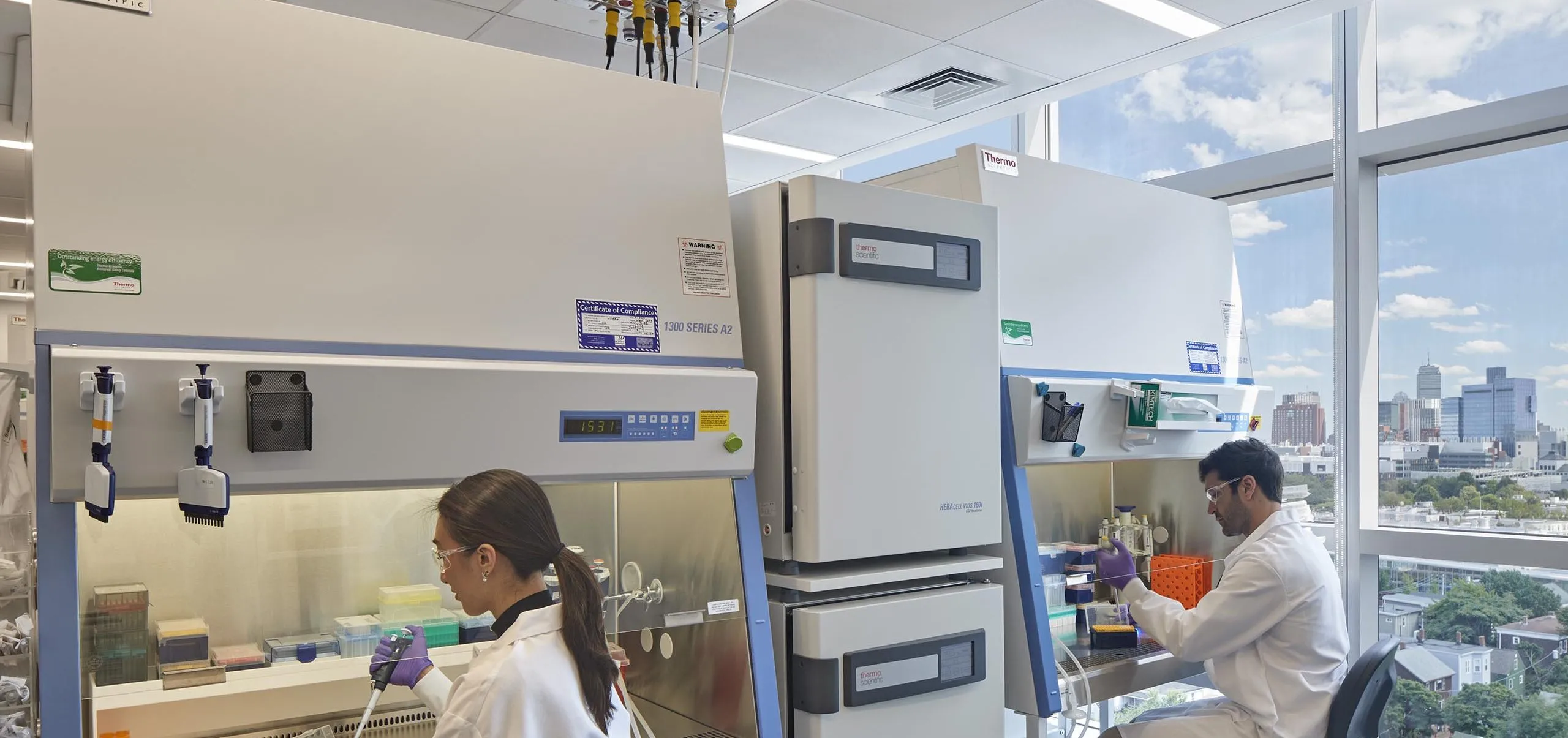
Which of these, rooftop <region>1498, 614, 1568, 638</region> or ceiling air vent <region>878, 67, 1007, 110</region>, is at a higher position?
ceiling air vent <region>878, 67, 1007, 110</region>

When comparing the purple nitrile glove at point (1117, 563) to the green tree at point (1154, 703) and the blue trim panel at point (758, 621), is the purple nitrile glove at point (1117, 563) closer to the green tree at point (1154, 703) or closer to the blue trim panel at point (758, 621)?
the green tree at point (1154, 703)

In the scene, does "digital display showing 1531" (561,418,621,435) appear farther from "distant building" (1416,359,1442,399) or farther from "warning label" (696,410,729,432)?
"distant building" (1416,359,1442,399)

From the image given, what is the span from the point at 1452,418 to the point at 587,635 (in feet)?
10.8

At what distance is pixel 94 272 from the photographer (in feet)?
5.02

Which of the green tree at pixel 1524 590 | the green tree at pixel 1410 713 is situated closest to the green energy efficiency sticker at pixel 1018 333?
the green tree at pixel 1410 713

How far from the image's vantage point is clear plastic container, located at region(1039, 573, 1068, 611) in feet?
10.3

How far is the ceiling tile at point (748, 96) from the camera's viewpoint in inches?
179

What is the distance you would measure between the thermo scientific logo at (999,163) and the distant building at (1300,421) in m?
1.74

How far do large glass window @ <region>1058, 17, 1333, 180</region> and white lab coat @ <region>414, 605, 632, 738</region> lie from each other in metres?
3.49

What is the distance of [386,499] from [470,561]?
471 millimetres

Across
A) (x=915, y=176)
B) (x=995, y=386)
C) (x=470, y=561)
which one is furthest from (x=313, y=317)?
(x=915, y=176)

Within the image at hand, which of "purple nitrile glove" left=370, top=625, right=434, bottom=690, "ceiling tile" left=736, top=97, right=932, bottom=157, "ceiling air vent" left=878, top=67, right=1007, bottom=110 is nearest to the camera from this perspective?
"purple nitrile glove" left=370, top=625, right=434, bottom=690

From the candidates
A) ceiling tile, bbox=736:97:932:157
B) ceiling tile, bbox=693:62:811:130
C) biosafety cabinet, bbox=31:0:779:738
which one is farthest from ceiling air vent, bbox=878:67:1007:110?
biosafety cabinet, bbox=31:0:779:738

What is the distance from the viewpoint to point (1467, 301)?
3596 mm
